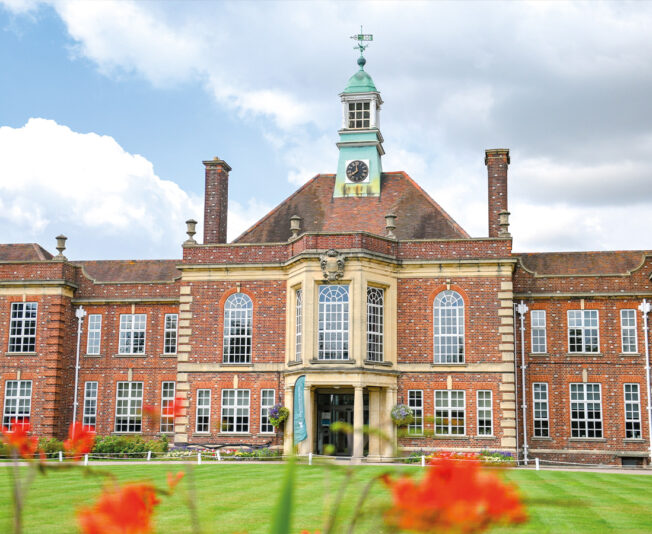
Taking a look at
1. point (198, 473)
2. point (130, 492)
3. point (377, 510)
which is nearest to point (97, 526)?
point (130, 492)

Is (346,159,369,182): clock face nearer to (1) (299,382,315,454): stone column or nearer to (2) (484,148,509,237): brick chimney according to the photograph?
(2) (484,148,509,237): brick chimney

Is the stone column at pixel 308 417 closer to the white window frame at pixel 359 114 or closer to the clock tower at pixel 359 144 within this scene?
the clock tower at pixel 359 144

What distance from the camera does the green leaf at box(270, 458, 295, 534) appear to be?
1.98 metres

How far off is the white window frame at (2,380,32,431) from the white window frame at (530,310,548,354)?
863 inches

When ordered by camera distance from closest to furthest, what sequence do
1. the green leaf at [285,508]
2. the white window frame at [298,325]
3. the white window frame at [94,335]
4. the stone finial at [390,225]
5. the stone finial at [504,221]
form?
the green leaf at [285,508], the white window frame at [298,325], the stone finial at [390,225], the stone finial at [504,221], the white window frame at [94,335]

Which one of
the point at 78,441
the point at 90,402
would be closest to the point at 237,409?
the point at 90,402

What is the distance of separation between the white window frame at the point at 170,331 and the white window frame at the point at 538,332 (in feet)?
51.9

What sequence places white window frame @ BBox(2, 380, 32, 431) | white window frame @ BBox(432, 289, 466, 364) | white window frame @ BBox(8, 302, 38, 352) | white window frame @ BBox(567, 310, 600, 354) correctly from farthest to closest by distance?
white window frame @ BBox(8, 302, 38, 352)
white window frame @ BBox(2, 380, 32, 431)
white window frame @ BBox(567, 310, 600, 354)
white window frame @ BBox(432, 289, 466, 364)

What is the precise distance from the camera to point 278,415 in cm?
3134

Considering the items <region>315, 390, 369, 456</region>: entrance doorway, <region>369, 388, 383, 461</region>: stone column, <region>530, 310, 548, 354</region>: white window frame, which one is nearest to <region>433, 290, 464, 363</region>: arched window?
<region>369, 388, 383, 461</region>: stone column

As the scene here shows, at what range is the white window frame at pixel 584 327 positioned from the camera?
3356cm

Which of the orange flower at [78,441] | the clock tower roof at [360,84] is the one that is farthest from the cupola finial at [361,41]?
the orange flower at [78,441]

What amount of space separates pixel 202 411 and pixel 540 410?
14.0m

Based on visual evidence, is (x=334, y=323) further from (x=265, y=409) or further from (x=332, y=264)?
(x=265, y=409)
